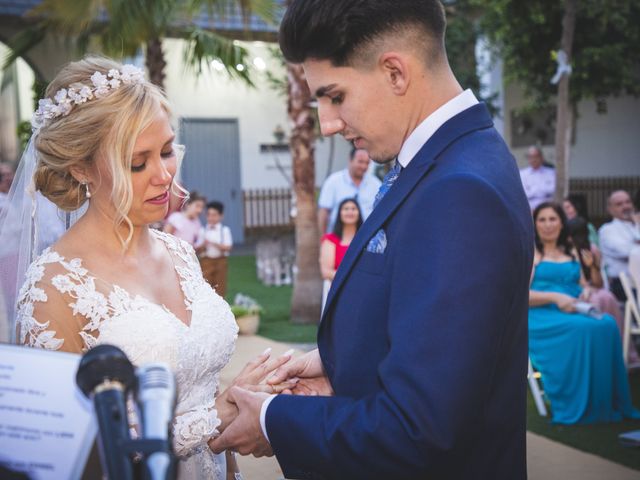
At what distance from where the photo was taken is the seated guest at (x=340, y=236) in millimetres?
8039

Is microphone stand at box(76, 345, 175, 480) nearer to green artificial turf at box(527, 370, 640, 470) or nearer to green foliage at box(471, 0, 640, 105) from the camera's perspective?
green artificial turf at box(527, 370, 640, 470)

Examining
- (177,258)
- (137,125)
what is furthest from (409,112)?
(177,258)

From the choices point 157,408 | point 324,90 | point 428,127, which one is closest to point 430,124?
point 428,127

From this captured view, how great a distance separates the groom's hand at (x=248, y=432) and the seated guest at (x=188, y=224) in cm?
883

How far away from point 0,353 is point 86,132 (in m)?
1.57

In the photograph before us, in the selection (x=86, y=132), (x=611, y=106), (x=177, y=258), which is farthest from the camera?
(x=611, y=106)

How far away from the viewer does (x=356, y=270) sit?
183 centimetres

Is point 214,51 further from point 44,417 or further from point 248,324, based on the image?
point 44,417

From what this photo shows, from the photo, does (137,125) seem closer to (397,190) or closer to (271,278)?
(397,190)

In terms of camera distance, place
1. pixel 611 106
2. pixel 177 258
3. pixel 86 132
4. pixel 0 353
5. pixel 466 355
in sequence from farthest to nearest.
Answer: pixel 611 106 < pixel 177 258 < pixel 86 132 < pixel 466 355 < pixel 0 353

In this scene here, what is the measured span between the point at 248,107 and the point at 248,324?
14021 mm

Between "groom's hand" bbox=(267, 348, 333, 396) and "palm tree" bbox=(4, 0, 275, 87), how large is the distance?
7992 millimetres

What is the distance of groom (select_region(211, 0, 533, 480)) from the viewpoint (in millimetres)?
1536

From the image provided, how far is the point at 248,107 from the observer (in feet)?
74.7
